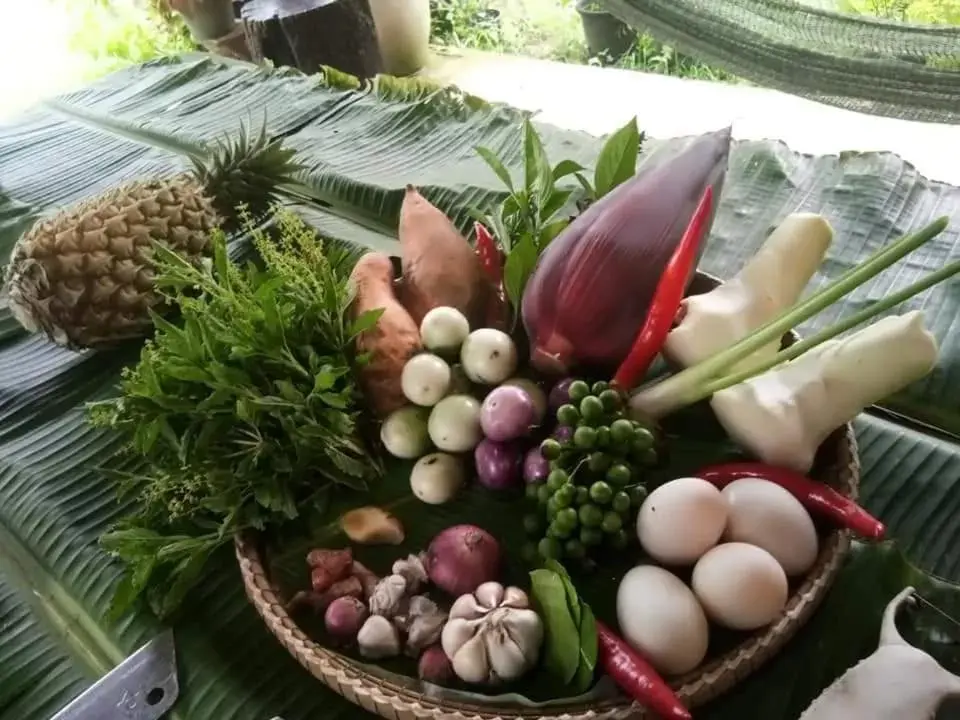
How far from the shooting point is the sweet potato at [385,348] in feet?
2.49

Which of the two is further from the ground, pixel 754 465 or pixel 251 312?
pixel 251 312

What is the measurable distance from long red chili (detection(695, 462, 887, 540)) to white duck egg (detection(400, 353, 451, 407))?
0.70 ft

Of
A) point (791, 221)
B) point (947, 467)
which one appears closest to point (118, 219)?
point (791, 221)

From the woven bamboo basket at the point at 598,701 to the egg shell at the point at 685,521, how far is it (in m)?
0.06

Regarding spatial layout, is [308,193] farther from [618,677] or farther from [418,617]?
[618,677]

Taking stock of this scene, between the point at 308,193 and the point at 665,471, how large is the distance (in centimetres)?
72

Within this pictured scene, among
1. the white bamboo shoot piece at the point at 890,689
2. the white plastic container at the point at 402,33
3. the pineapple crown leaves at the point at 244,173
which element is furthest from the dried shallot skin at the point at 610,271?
the white plastic container at the point at 402,33

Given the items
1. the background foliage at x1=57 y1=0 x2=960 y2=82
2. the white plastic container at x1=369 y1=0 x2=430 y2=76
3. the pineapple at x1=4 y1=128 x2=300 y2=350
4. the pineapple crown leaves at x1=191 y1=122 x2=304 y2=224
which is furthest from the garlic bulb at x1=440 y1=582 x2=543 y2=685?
the white plastic container at x1=369 y1=0 x2=430 y2=76

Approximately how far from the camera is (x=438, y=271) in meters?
0.81

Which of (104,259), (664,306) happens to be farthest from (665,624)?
(104,259)

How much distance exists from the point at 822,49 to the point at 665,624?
71 centimetres

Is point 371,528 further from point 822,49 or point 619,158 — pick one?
point 822,49

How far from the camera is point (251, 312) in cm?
73

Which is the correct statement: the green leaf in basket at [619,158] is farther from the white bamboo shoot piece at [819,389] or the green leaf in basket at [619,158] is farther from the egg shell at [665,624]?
the egg shell at [665,624]
